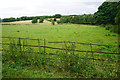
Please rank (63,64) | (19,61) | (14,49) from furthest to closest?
(14,49), (19,61), (63,64)

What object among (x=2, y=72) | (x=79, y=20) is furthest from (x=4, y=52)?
(x=79, y=20)

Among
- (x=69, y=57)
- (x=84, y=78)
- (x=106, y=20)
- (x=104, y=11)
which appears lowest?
(x=84, y=78)

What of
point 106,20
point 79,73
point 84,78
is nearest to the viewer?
point 84,78

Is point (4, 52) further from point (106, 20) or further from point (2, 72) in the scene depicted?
point (106, 20)

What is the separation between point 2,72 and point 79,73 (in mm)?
4030

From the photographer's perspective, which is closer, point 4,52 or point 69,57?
point 69,57

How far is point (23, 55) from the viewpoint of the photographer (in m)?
7.10

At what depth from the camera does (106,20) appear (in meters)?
34.4

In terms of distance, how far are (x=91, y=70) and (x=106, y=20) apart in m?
32.8

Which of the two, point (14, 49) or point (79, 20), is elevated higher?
point (79, 20)

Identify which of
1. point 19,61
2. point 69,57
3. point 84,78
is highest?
point 69,57

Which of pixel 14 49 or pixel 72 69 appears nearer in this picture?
pixel 72 69

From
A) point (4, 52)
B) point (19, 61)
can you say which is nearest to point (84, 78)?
point (19, 61)

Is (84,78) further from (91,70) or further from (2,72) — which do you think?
(2,72)
